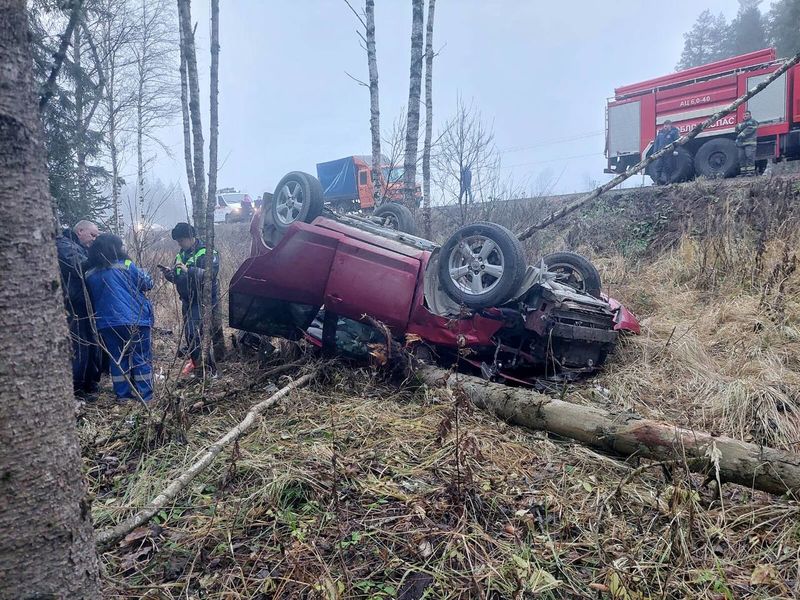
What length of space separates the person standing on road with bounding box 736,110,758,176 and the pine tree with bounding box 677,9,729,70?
31.7 m

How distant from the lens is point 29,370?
1075mm

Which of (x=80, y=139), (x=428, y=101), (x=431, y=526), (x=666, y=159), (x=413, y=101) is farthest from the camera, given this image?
(x=666, y=159)

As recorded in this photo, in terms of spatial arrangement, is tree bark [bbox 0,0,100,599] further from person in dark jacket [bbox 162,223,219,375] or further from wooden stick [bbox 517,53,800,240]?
wooden stick [bbox 517,53,800,240]

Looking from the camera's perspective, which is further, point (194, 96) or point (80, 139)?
point (80, 139)

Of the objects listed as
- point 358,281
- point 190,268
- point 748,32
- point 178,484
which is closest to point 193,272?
point 190,268

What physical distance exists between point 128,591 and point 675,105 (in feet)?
50.2

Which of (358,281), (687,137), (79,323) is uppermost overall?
(687,137)

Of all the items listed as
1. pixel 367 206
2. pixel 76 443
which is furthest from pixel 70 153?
pixel 367 206

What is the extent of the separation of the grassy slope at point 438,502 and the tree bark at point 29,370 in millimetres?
951

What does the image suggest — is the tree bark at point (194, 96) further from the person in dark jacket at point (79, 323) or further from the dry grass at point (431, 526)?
the dry grass at point (431, 526)

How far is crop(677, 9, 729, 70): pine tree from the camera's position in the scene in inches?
1431

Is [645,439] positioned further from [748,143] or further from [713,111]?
[713,111]

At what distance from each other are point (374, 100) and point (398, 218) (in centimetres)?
441

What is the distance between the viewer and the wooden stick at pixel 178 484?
78.2 inches
